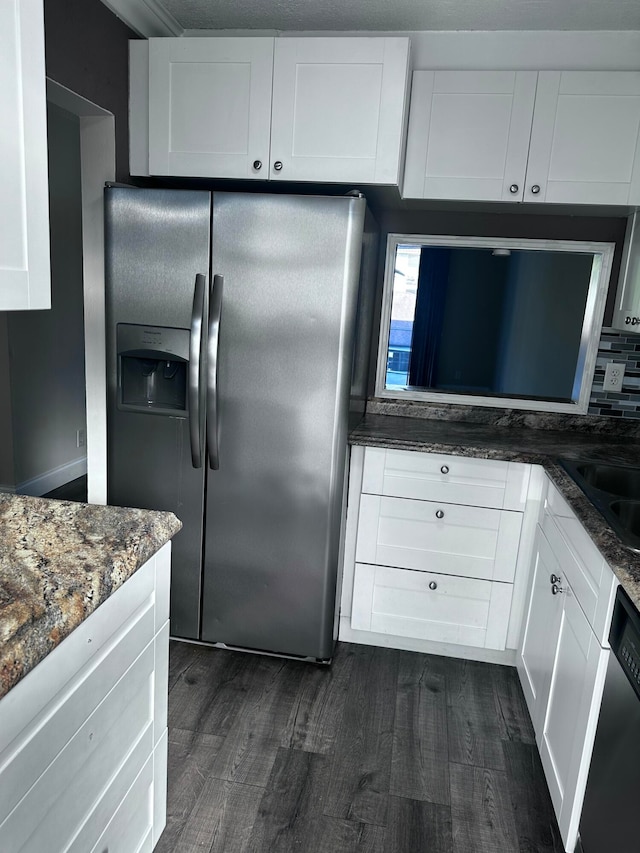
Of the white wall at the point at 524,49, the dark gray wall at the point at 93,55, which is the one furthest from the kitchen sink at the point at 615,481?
the dark gray wall at the point at 93,55

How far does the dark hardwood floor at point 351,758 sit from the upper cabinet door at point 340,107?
1.83 metres

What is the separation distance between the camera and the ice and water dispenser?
7.22 feet

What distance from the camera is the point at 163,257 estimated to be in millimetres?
2154

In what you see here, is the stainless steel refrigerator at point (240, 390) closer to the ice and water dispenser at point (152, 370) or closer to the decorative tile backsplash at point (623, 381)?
the ice and water dispenser at point (152, 370)

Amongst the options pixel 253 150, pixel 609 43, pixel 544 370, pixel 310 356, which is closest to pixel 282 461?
pixel 310 356

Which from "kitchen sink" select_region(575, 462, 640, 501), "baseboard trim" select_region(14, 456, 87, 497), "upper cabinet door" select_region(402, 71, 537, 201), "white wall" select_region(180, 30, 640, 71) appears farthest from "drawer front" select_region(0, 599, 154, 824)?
"baseboard trim" select_region(14, 456, 87, 497)

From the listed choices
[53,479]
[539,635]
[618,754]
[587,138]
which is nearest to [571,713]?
[618,754]

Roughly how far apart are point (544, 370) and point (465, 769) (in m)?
1.65

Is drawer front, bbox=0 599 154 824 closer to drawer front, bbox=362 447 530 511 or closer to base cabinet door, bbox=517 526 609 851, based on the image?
base cabinet door, bbox=517 526 609 851

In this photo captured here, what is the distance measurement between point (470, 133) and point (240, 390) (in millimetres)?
1269

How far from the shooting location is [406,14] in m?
2.29

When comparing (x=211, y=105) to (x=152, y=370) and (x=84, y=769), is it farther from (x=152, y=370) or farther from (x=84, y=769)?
(x=84, y=769)

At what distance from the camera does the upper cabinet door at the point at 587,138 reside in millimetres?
2199

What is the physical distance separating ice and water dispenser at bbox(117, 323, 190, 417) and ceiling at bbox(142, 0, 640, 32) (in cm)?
123
